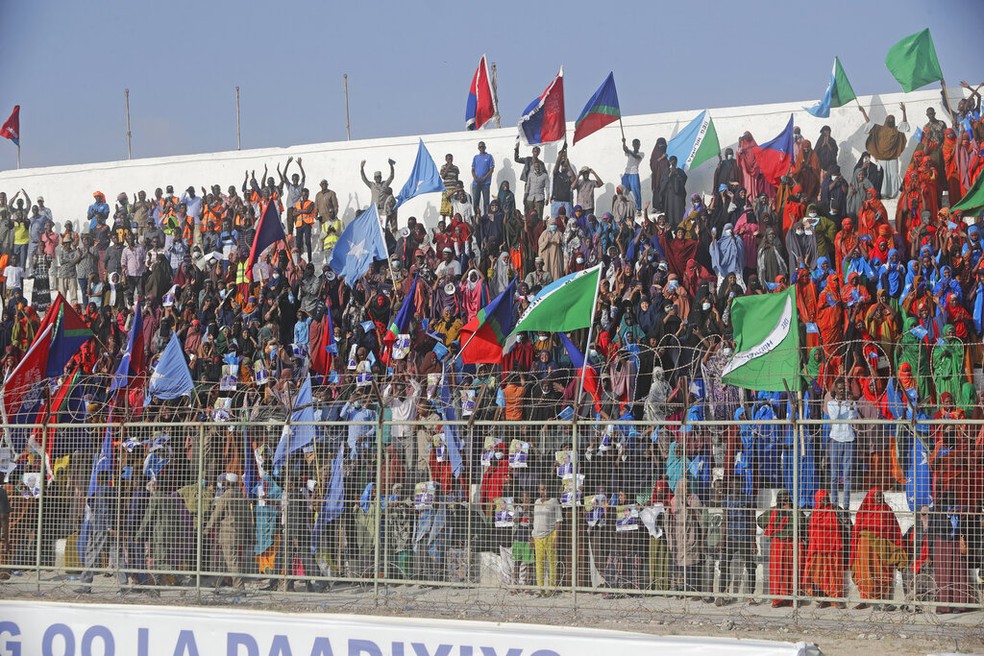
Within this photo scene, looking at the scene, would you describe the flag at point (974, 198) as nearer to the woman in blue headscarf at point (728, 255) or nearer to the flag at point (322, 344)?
the woman in blue headscarf at point (728, 255)

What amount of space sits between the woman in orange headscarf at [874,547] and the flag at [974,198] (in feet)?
24.9

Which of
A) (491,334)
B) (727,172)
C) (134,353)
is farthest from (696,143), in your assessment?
(134,353)

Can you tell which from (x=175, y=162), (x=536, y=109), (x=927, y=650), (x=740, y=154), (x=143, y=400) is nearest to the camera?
(x=927, y=650)

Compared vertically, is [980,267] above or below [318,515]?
above

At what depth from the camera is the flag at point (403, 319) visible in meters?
16.8

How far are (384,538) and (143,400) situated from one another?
4834 millimetres

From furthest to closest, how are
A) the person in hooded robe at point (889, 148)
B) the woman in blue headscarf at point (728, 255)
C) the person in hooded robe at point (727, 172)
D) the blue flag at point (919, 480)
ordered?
the person in hooded robe at point (727, 172)
the person in hooded robe at point (889, 148)
the woman in blue headscarf at point (728, 255)
the blue flag at point (919, 480)

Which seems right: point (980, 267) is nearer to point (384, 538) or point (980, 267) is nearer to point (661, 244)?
point (661, 244)

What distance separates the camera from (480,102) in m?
22.8

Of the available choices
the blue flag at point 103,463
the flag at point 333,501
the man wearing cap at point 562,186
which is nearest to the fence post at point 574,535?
the flag at point 333,501

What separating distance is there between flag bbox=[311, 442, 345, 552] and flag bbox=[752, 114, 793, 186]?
9966 mm

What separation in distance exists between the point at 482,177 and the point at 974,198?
8.51 metres

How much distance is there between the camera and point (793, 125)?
65.7 feet

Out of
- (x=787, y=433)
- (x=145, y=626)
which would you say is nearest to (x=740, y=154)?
(x=787, y=433)
